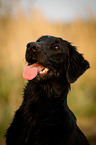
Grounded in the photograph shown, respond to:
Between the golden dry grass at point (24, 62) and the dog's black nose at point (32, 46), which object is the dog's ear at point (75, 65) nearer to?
the dog's black nose at point (32, 46)

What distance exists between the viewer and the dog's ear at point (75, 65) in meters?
2.90

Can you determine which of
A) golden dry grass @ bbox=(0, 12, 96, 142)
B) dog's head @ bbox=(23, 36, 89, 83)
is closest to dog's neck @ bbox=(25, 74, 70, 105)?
dog's head @ bbox=(23, 36, 89, 83)

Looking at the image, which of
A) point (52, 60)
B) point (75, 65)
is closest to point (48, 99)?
point (52, 60)

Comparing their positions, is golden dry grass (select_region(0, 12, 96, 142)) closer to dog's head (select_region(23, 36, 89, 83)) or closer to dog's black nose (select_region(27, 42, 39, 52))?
dog's head (select_region(23, 36, 89, 83))

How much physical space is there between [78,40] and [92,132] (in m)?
2.50

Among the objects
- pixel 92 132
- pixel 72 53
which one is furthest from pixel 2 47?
pixel 92 132

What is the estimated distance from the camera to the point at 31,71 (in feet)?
8.71

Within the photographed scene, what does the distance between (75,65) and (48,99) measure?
0.65 metres

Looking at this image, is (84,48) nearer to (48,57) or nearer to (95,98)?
(95,98)

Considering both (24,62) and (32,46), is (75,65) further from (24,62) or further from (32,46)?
(24,62)

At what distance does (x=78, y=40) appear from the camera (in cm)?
571

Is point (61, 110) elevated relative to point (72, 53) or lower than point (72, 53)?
lower

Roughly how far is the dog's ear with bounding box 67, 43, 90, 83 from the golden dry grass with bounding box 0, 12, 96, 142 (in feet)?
5.74

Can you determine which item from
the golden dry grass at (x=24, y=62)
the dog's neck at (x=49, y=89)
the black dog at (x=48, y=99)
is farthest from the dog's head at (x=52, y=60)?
the golden dry grass at (x=24, y=62)
